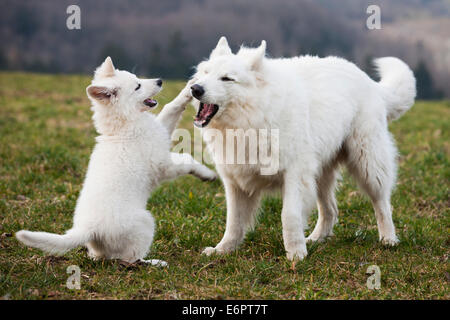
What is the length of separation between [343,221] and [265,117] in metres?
1.96

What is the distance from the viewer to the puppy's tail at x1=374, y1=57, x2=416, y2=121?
511cm

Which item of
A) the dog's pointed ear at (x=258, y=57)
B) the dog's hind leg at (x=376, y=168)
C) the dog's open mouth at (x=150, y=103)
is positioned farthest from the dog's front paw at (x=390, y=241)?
the dog's open mouth at (x=150, y=103)

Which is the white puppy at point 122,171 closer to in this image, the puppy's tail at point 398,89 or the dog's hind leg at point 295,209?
the dog's hind leg at point 295,209

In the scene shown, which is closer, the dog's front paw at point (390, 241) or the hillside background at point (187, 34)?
the dog's front paw at point (390, 241)

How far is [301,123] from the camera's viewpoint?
163 inches

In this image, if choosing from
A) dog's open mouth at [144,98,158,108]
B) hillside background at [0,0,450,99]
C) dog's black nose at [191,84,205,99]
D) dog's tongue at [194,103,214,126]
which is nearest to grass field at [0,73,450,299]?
dog's open mouth at [144,98,158,108]

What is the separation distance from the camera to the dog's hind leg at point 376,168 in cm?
468

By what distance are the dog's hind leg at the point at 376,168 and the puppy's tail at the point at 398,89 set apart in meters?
0.44

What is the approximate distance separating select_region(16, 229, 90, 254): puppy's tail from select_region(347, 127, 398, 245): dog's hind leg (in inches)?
106

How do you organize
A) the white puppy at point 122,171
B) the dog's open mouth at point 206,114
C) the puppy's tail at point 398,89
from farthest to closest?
the puppy's tail at point 398,89 → the dog's open mouth at point 206,114 → the white puppy at point 122,171

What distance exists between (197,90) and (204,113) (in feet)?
0.89

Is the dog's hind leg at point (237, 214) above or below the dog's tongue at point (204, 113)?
below

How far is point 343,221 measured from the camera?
5.31 meters
